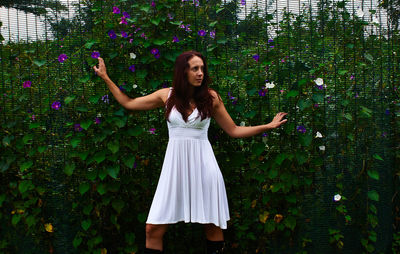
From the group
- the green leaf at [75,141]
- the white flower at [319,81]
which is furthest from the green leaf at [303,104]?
the green leaf at [75,141]

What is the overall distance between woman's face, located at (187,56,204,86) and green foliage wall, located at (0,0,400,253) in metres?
0.33

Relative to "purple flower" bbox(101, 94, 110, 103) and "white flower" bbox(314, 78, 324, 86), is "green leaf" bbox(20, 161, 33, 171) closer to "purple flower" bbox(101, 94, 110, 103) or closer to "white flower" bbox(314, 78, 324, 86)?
"purple flower" bbox(101, 94, 110, 103)

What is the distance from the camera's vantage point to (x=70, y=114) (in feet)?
9.60

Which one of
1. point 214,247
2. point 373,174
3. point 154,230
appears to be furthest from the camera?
point 373,174

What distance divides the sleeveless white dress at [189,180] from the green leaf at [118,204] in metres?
0.43

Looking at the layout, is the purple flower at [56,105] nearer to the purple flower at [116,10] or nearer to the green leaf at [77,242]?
the purple flower at [116,10]

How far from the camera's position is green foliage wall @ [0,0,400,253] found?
285 cm

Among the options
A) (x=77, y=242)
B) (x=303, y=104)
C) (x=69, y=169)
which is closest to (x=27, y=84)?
(x=69, y=169)

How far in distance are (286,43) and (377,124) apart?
97cm

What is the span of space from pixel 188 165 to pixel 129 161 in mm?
506

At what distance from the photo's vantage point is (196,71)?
2.52 meters

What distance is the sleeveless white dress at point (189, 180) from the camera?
250 cm

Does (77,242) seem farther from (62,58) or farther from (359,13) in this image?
(359,13)

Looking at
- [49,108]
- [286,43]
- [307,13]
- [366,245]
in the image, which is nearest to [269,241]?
[366,245]
